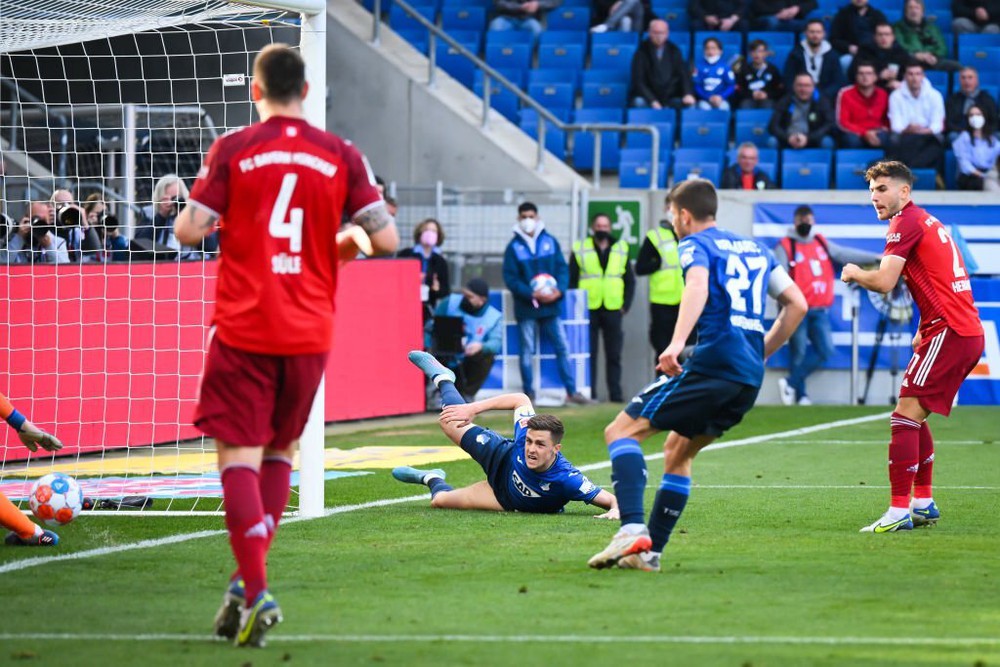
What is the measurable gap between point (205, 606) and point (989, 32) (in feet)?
62.2

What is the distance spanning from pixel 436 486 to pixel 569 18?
1437 centimetres

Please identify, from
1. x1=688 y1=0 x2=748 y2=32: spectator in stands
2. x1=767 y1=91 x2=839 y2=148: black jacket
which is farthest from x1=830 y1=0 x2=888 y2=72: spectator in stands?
x1=688 y1=0 x2=748 y2=32: spectator in stands

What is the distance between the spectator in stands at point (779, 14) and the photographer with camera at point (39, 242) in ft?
40.8

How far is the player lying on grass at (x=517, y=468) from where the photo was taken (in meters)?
9.02

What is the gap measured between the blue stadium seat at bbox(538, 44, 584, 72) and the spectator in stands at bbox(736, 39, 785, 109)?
2.32 metres

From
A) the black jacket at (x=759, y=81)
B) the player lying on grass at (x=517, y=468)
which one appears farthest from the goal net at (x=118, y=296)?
the black jacket at (x=759, y=81)

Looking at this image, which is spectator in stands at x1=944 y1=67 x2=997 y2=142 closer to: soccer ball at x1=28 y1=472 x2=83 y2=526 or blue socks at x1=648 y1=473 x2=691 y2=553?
blue socks at x1=648 y1=473 x2=691 y2=553

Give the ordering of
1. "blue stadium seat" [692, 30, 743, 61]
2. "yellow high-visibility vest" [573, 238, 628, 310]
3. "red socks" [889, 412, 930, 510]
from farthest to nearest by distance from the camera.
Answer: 1. "blue stadium seat" [692, 30, 743, 61]
2. "yellow high-visibility vest" [573, 238, 628, 310]
3. "red socks" [889, 412, 930, 510]

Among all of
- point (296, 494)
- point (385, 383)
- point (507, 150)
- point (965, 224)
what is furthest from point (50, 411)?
point (965, 224)

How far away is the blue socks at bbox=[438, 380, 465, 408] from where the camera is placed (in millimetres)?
9867

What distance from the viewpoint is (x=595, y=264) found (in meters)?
19.0

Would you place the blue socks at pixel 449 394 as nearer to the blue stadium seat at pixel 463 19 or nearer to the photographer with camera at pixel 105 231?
the photographer with camera at pixel 105 231

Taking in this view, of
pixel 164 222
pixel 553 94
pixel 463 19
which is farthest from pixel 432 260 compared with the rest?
pixel 463 19

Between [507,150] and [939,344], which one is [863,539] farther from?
[507,150]
